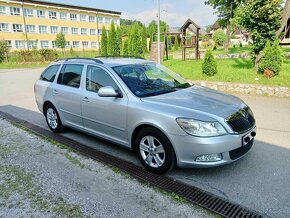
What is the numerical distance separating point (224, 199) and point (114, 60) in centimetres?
313

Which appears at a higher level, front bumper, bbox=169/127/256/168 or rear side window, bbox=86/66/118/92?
rear side window, bbox=86/66/118/92

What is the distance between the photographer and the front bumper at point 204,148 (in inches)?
133

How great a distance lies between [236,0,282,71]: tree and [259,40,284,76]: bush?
1016mm

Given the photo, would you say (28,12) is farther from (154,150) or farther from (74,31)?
(154,150)

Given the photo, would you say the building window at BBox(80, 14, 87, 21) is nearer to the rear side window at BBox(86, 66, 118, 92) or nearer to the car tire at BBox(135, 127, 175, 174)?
the rear side window at BBox(86, 66, 118, 92)

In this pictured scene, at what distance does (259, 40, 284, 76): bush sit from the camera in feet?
31.9

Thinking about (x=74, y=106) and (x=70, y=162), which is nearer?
(x=70, y=162)

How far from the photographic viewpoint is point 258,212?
9.66ft

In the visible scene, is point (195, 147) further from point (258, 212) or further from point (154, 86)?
point (154, 86)

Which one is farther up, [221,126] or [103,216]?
[221,126]

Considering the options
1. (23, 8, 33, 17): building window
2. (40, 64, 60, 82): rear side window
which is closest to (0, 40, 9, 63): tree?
(23, 8, 33, 17): building window

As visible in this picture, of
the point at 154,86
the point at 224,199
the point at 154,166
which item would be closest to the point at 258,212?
the point at 224,199

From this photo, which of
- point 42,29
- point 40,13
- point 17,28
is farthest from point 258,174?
point 40,13

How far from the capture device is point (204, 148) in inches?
133
